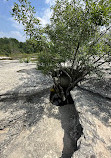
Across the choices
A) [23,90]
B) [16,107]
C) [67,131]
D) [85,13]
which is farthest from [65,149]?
[85,13]

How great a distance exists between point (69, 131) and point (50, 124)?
0.92 m

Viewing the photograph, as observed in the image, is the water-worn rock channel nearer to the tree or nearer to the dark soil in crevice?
the dark soil in crevice

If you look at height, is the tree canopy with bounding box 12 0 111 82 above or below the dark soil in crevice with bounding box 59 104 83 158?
above

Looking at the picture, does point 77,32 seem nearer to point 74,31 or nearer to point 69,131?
point 74,31

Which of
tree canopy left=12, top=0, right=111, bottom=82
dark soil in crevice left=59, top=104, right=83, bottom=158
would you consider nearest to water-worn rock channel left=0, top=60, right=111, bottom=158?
dark soil in crevice left=59, top=104, right=83, bottom=158

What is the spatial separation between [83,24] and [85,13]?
0.37m

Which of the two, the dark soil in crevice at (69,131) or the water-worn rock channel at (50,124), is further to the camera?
the dark soil in crevice at (69,131)

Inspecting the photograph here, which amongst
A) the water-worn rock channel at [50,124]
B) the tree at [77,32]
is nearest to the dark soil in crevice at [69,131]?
the water-worn rock channel at [50,124]

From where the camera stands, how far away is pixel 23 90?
5297 millimetres

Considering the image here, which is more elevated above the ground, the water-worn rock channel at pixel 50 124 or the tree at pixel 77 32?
the tree at pixel 77 32

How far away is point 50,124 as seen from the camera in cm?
390

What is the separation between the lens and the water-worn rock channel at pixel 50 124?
9.30ft

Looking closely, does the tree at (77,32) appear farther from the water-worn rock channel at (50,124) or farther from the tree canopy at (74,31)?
the water-worn rock channel at (50,124)

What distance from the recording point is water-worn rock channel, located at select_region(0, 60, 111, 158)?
9.30ft
